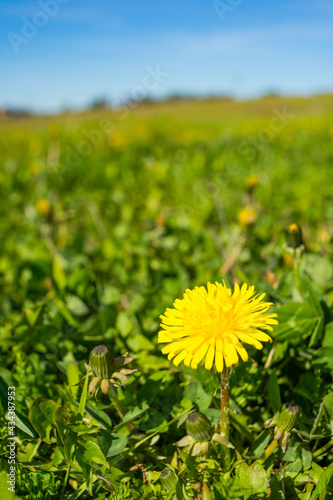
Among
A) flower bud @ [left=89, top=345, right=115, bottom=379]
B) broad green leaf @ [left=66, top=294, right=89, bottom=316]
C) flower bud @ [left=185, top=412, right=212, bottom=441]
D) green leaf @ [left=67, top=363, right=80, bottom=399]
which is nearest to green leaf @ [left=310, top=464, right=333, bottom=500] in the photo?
flower bud @ [left=185, top=412, right=212, bottom=441]

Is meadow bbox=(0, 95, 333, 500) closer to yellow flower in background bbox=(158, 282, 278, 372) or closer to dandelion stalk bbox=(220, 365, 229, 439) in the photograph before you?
dandelion stalk bbox=(220, 365, 229, 439)

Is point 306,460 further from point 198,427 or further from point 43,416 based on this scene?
point 43,416

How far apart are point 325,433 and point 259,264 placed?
997 millimetres

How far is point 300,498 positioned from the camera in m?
0.97

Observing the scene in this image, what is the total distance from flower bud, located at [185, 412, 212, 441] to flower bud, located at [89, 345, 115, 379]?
20 centimetres

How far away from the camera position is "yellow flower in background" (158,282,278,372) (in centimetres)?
84

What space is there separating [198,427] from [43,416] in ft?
1.30

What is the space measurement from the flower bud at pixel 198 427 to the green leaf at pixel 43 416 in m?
0.34

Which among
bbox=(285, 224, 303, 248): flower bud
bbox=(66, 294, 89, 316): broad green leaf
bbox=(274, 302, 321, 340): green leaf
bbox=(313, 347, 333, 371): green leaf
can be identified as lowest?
bbox=(313, 347, 333, 371): green leaf

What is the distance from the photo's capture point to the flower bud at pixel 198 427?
0.95 m

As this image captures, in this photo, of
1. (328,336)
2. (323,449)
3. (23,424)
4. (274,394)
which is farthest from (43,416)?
(328,336)

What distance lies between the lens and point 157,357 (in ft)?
4.34

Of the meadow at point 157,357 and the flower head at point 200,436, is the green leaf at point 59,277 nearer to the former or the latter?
the meadow at point 157,357

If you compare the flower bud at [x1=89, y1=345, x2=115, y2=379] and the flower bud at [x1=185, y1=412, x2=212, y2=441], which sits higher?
the flower bud at [x1=89, y1=345, x2=115, y2=379]
